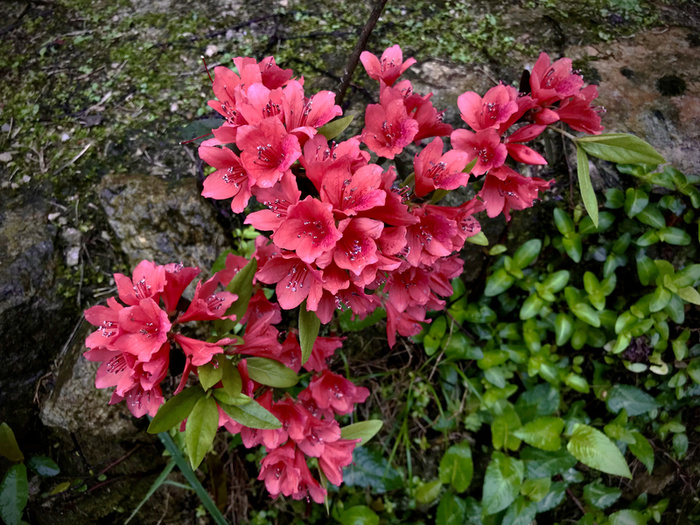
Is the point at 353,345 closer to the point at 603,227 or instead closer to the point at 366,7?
the point at 603,227

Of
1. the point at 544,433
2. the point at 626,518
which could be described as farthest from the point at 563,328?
the point at 626,518

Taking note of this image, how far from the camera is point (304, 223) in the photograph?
1.19 m

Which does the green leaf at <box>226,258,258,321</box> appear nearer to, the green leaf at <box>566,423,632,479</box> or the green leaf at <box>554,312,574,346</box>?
the green leaf at <box>554,312,574,346</box>

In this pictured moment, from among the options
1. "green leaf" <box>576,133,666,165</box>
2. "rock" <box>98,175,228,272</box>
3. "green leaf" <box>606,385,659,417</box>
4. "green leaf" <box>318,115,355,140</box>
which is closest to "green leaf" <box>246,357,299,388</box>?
"green leaf" <box>318,115,355,140</box>

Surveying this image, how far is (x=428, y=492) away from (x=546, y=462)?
22.9 inches

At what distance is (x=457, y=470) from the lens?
2268mm

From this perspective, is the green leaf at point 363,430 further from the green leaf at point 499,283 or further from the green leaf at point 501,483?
the green leaf at point 499,283

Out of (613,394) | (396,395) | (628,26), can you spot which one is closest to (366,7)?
(628,26)

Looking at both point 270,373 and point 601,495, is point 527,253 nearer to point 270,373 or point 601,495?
point 601,495

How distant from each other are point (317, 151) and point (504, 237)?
4.67 feet

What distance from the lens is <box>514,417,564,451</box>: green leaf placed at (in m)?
2.19

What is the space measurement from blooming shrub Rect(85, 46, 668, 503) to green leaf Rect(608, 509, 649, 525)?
164 centimetres

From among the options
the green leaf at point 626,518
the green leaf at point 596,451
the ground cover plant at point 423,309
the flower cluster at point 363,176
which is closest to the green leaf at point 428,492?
the ground cover plant at point 423,309

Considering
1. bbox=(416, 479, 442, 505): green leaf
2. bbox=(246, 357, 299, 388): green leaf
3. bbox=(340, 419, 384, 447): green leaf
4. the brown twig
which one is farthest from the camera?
bbox=(416, 479, 442, 505): green leaf
